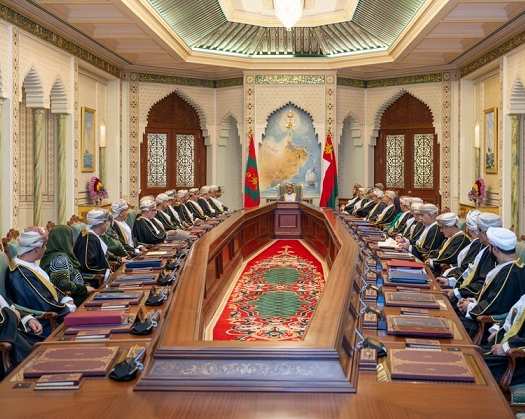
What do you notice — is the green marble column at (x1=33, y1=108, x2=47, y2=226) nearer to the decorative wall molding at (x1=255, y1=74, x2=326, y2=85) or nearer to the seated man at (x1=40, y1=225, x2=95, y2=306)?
the decorative wall molding at (x1=255, y1=74, x2=326, y2=85)

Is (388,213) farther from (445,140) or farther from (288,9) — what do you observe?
(445,140)

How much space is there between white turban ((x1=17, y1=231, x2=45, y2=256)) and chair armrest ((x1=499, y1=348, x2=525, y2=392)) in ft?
9.83

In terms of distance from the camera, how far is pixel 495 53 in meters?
11.7

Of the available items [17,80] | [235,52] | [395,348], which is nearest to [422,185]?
[235,52]

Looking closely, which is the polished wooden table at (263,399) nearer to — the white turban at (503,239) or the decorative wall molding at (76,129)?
the white turban at (503,239)

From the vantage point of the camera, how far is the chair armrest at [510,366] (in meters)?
3.49

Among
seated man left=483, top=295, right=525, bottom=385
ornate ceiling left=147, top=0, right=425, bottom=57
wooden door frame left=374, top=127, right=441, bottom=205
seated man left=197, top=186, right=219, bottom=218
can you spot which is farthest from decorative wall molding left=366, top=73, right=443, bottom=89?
seated man left=483, top=295, right=525, bottom=385

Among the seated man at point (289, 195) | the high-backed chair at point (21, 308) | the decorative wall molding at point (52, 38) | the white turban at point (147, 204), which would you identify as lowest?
the high-backed chair at point (21, 308)

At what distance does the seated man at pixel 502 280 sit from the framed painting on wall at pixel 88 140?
901cm

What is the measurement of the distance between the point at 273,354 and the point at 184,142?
13647mm

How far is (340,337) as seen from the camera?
2.88 metres

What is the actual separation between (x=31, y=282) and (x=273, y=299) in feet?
10.3

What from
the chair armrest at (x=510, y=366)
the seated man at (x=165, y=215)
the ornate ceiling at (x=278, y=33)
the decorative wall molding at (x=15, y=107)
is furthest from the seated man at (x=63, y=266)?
the ornate ceiling at (x=278, y=33)

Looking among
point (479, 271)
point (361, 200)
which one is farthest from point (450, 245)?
point (361, 200)
